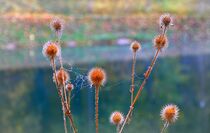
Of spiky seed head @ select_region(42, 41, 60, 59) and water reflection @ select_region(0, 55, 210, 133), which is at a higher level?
spiky seed head @ select_region(42, 41, 60, 59)

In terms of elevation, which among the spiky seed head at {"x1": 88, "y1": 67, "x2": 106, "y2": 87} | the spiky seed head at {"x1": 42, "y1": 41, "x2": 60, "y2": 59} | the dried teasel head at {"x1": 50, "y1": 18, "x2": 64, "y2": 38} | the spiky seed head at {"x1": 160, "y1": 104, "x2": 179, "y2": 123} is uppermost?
the dried teasel head at {"x1": 50, "y1": 18, "x2": 64, "y2": 38}

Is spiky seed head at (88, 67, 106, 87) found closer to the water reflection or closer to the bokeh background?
the bokeh background

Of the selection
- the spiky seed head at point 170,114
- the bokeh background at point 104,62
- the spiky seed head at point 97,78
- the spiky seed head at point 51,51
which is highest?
the spiky seed head at point 51,51

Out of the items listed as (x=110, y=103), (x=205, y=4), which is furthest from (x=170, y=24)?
(x=205, y=4)

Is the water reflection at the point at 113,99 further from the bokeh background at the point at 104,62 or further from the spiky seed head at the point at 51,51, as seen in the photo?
Answer: the spiky seed head at the point at 51,51

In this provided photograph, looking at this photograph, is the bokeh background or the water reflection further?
the bokeh background

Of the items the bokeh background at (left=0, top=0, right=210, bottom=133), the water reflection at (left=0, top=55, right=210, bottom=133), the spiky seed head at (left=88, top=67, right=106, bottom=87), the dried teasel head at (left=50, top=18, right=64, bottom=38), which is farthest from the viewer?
the bokeh background at (left=0, top=0, right=210, bottom=133)

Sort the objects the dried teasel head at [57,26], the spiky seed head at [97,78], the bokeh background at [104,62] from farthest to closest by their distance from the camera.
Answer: the bokeh background at [104,62] < the dried teasel head at [57,26] < the spiky seed head at [97,78]

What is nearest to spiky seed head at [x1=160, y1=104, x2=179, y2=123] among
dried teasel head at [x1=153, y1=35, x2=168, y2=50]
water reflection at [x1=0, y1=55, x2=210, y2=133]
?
dried teasel head at [x1=153, y1=35, x2=168, y2=50]

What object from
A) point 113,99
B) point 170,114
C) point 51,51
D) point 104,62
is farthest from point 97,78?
point 104,62

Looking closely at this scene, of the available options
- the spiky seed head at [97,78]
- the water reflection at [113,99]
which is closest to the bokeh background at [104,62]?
the water reflection at [113,99]
